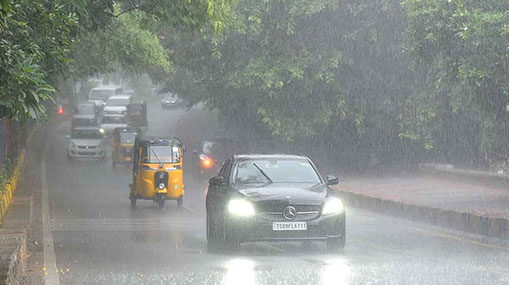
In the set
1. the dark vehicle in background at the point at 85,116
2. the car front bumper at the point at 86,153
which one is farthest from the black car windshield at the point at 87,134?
the dark vehicle in background at the point at 85,116

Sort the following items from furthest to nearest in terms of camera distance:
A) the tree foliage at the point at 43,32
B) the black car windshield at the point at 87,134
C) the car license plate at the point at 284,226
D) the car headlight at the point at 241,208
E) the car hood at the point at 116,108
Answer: the car hood at the point at 116,108, the black car windshield at the point at 87,134, the car headlight at the point at 241,208, the car license plate at the point at 284,226, the tree foliage at the point at 43,32

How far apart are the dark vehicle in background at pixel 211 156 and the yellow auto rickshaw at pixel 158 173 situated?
31.8 ft

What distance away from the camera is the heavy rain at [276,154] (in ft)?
38.9

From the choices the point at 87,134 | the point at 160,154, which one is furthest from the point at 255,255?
the point at 87,134

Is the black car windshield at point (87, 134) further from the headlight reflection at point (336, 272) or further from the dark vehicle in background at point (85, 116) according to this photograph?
the headlight reflection at point (336, 272)

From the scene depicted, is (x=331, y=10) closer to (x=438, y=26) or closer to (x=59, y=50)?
(x=438, y=26)

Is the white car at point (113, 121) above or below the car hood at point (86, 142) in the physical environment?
above

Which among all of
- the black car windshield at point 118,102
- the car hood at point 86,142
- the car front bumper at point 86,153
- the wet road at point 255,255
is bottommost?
the wet road at point 255,255

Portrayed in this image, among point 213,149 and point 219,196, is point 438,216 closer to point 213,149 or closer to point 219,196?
point 219,196

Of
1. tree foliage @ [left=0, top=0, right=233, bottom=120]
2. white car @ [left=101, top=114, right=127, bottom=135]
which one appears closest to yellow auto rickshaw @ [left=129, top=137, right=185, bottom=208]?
tree foliage @ [left=0, top=0, right=233, bottom=120]

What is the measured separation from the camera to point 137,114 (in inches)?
2594

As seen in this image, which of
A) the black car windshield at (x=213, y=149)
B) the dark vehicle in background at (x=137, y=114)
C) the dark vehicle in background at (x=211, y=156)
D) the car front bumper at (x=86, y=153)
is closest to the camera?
the dark vehicle in background at (x=211, y=156)

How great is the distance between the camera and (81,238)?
1644 centimetres

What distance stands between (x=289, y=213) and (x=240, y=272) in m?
2.14
